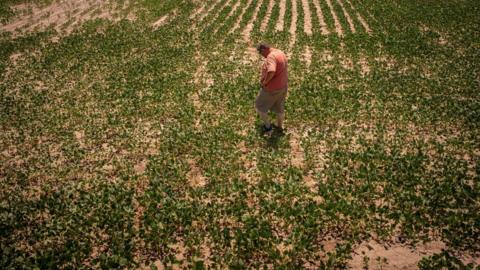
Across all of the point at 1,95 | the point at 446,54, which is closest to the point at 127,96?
the point at 1,95

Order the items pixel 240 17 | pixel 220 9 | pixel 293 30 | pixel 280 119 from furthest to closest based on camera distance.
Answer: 1. pixel 220 9
2. pixel 240 17
3. pixel 293 30
4. pixel 280 119

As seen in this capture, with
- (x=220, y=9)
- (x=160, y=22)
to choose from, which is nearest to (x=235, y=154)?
(x=160, y=22)

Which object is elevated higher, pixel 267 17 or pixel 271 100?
pixel 271 100

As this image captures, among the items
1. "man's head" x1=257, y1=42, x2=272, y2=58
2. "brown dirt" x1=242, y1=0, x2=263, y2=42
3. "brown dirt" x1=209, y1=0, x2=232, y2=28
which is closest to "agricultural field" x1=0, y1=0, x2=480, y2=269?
"brown dirt" x1=242, y1=0, x2=263, y2=42

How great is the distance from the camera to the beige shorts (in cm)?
944

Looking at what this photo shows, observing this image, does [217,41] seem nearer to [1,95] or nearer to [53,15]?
[1,95]

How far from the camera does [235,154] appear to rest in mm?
9031

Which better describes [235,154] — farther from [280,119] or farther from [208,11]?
[208,11]

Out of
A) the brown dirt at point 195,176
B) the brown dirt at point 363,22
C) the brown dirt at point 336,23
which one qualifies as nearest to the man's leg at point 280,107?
the brown dirt at point 195,176

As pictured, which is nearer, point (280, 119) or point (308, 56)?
point (280, 119)

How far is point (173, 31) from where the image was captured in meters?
18.7

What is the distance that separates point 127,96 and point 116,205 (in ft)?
18.2

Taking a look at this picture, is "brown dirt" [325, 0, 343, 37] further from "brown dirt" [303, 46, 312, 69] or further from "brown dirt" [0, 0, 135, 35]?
"brown dirt" [0, 0, 135, 35]

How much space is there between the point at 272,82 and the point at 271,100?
1.72ft
